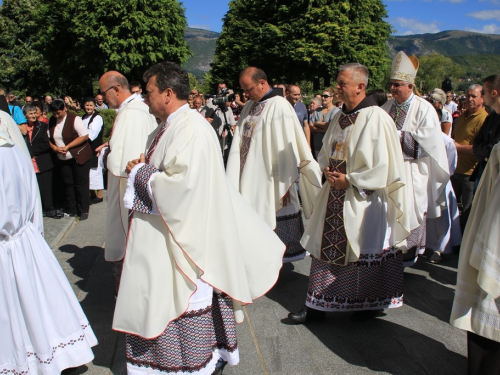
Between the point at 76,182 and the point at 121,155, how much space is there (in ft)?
13.1

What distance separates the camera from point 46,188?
7543mm

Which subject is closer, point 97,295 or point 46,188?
point 97,295

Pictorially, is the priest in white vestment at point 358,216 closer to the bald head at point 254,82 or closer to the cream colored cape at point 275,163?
the cream colored cape at point 275,163

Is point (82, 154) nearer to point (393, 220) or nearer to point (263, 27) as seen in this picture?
point (393, 220)

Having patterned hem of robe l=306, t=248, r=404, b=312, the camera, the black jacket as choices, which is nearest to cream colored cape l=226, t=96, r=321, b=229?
patterned hem of robe l=306, t=248, r=404, b=312

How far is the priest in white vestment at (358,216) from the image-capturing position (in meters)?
3.54

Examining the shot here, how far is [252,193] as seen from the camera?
4.77 meters

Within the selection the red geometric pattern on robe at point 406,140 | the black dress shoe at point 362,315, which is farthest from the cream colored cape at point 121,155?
the red geometric pattern on robe at point 406,140

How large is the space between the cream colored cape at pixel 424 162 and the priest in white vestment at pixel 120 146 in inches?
92.8

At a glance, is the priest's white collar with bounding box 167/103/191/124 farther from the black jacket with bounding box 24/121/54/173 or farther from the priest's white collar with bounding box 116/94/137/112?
the black jacket with bounding box 24/121/54/173

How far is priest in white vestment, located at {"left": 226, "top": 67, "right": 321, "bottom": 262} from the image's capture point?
15.1 ft

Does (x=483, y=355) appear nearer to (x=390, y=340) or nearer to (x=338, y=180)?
(x=390, y=340)

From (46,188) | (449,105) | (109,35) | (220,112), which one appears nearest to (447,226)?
(220,112)

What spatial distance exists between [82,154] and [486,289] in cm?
626
